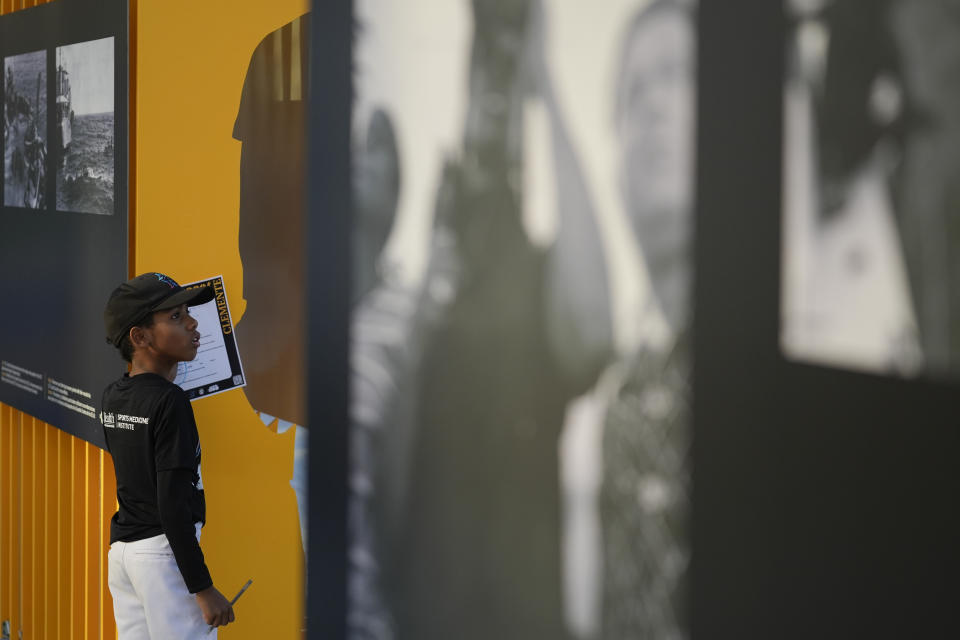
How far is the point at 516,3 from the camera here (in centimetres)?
64

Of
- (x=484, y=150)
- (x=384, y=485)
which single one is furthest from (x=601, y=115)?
(x=384, y=485)

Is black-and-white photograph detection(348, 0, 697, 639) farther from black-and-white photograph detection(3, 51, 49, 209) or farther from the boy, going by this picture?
black-and-white photograph detection(3, 51, 49, 209)

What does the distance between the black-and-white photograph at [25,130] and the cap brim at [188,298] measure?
1288 millimetres

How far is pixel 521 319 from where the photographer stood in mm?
652

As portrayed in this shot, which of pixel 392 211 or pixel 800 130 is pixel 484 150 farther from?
pixel 800 130

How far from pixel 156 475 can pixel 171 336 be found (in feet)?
1.13

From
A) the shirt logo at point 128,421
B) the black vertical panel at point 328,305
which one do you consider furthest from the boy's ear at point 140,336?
the black vertical panel at point 328,305

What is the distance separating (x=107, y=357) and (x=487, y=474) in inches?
106

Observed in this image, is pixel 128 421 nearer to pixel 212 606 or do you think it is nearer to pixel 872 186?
pixel 212 606

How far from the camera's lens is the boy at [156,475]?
91.6 inches

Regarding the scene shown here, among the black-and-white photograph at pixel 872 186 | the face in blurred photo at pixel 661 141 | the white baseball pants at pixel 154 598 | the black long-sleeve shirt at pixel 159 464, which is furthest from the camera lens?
the white baseball pants at pixel 154 598

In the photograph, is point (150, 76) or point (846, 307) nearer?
point (846, 307)

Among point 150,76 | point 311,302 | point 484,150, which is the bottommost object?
point 311,302

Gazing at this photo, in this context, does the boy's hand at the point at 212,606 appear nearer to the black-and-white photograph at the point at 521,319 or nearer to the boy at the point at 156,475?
the boy at the point at 156,475
